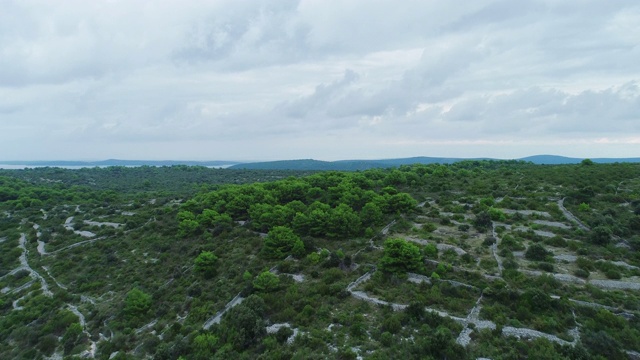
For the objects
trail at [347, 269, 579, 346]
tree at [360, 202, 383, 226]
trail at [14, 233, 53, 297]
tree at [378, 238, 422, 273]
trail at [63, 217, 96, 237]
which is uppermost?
tree at [360, 202, 383, 226]

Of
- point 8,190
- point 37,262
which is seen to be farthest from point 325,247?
point 8,190

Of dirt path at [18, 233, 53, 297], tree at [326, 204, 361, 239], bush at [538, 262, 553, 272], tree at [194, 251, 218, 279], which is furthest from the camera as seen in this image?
tree at [326, 204, 361, 239]

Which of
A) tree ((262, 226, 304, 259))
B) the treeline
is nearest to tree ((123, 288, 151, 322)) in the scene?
tree ((262, 226, 304, 259))

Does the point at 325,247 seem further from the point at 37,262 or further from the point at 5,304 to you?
the point at 37,262

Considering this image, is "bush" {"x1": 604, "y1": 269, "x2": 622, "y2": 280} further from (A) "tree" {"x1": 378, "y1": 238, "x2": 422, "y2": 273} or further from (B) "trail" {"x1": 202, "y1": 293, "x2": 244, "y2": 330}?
(B) "trail" {"x1": 202, "y1": 293, "x2": 244, "y2": 330}

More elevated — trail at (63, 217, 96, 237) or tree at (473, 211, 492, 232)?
tree at (473, 211, 492, 232)

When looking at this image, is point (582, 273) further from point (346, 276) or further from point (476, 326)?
point (346, 276)

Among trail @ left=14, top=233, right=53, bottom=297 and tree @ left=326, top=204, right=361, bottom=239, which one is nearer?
trail @ left=14, top=233, right=53, bottom=297

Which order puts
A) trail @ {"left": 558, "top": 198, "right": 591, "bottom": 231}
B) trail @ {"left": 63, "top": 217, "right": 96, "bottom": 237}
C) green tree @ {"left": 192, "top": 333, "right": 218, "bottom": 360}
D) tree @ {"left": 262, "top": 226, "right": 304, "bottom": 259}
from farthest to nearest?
trail @ {"left": 63, "top": 217, "right": 96, "bottom": 237}
tree @ {"left": 262, "top": 226, "right": 304, "bottom": 259}
trail @ {"left": 558, "top": 198, "right": 591, "bottom": 231}
green tree @ {"left": 192, "top": 333, "right": 218, "bottom": 360}
